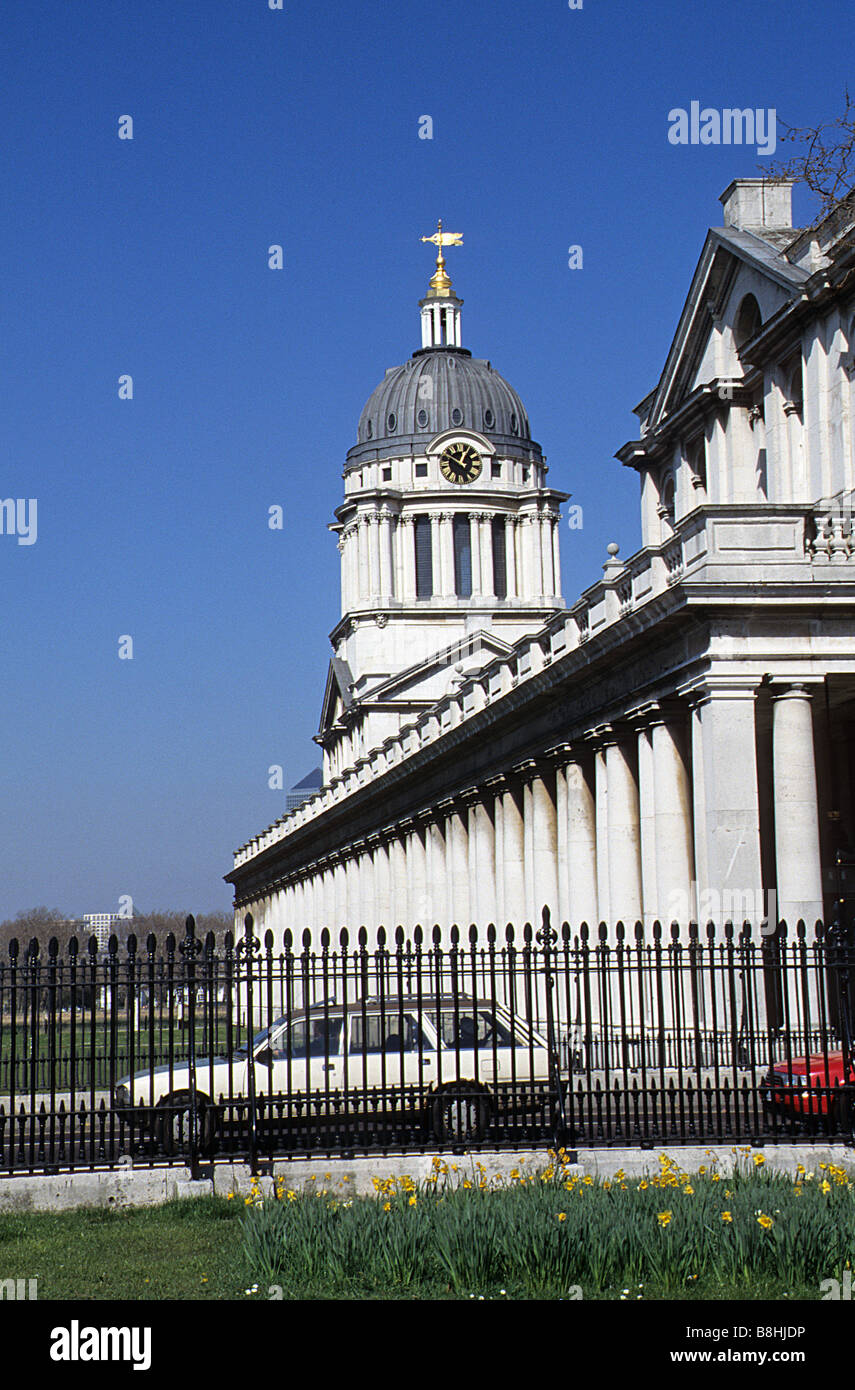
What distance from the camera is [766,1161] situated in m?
17.3

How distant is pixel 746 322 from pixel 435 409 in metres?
76.7

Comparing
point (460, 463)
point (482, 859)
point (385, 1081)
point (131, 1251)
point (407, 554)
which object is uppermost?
point (460, 463)

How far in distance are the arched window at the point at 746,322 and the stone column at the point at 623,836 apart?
10.6 metres

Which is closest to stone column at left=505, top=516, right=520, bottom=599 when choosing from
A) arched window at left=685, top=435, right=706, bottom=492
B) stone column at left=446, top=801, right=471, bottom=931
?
stone column at left=446, top=801, right=471, bottom=931

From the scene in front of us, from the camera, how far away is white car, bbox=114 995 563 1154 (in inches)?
702

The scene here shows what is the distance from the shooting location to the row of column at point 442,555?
111 metres

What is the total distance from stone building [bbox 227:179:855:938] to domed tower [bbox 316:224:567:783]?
107ft

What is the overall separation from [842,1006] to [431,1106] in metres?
4.08

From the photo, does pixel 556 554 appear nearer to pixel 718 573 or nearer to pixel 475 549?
pixel 475 549

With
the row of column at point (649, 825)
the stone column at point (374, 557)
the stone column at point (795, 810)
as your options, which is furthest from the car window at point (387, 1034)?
the stone column at point (374, 557)

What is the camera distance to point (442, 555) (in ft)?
365

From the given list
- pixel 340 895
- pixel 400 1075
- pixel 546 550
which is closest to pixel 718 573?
pixel 400 1075

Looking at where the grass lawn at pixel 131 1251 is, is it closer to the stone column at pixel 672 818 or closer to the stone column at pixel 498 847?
the stone column at pixel 672 818
